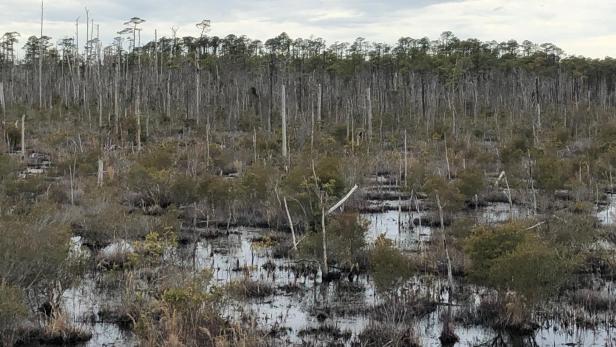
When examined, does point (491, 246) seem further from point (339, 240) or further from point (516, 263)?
point (339, 240)

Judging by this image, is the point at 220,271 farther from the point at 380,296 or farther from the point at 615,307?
the point at 615,307

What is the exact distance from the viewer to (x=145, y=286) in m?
10.9

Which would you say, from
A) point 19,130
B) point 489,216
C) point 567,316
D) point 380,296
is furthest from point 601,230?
point 19,130

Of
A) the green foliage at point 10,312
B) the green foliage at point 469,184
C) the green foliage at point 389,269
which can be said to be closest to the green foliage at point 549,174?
the green foliage at point 469,184

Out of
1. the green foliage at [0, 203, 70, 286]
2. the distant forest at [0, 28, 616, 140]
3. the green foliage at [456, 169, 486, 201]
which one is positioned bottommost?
the green foliage at [0, 203, 70, 286]

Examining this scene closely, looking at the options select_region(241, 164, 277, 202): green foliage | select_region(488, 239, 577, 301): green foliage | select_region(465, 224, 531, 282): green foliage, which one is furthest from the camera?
select_region(241, 164, 277, 202): green foliage

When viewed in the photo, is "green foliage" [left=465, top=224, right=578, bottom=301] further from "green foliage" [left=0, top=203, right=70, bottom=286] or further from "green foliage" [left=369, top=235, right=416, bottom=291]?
"green foliage" [left=0, top=203, right=70, bottom=286]

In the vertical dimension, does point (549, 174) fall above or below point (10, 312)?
above

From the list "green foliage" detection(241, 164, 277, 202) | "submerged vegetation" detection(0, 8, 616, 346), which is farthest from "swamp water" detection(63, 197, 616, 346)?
"green foliage" detection(241, 164, 277, 202)

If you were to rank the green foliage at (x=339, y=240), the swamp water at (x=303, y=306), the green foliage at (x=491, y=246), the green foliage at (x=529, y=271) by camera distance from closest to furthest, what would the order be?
the swamp water at (x=303, y=306)
the green foliage at (x=529, y=271)
the green foliage at (x=491, y=246)
the green foliage at (x=339, y=240)

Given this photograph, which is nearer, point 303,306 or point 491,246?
point 491,246

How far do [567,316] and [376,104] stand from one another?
37.9 metres

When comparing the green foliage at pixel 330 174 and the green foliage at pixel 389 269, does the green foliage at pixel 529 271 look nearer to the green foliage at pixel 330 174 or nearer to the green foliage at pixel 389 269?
the green foliage at pixel 389 269

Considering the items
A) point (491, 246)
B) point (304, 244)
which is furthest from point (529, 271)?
point (304, 244)
